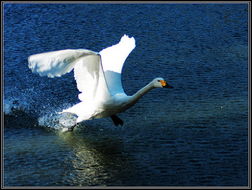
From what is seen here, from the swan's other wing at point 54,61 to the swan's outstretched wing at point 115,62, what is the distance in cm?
167

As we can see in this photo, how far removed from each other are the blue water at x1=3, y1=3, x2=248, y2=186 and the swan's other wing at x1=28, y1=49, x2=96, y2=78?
65.8 inches

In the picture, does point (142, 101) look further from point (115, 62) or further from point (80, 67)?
point (80, 67)

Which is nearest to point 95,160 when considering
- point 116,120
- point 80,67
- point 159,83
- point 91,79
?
point 116,120

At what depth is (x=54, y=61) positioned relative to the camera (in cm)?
992

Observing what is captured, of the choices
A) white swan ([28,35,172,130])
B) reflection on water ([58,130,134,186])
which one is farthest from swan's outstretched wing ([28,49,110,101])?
reflection on water ([58,130,134,186])

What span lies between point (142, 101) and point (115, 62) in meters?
1.13

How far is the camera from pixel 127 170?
33.5 feet

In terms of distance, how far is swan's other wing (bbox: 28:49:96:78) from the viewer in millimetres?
9680

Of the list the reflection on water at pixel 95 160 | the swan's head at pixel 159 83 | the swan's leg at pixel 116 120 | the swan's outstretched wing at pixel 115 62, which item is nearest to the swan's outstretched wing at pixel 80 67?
the swan's outstretched wing at pixel 115 62

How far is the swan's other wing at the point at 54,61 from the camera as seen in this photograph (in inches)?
381

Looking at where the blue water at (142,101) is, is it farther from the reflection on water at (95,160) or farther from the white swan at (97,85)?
the white swan at (97,85)

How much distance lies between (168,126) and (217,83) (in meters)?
2.59

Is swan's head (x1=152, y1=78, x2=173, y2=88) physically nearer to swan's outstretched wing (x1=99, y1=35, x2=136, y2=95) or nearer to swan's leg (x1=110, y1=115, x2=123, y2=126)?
swan's outstretched wing (x1=99, y1=35, x2=136, y2=95)

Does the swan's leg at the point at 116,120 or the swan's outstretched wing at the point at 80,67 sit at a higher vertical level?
the swan's outstretched wing at the point at 80,67
